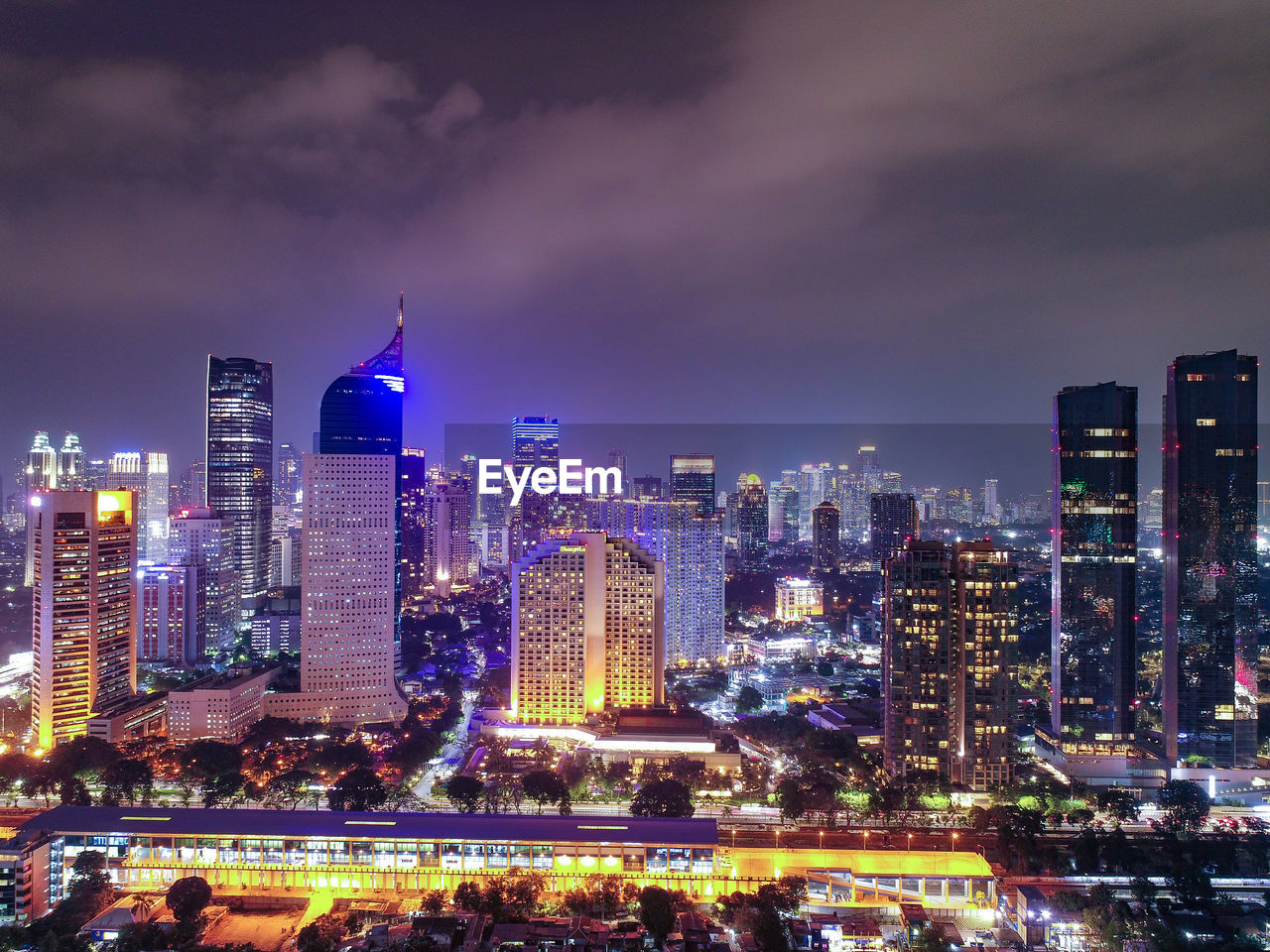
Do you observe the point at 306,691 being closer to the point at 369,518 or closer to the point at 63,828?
the point at 369,518

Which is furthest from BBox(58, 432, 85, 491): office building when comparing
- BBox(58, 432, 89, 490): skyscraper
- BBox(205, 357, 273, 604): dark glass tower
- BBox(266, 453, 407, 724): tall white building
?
BBox(266, 453, 407, 724): tall white building

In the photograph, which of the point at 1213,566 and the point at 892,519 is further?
the point at 892,519

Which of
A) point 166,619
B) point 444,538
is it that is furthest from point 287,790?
point 444,538

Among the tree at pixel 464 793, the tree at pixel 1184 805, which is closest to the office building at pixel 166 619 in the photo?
the tree at pixel 464 793

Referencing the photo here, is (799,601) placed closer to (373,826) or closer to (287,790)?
(287,790)

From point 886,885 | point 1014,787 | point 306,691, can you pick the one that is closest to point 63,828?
point 306,691

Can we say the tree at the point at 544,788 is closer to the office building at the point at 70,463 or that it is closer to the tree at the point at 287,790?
the tree at the point at 287,790
